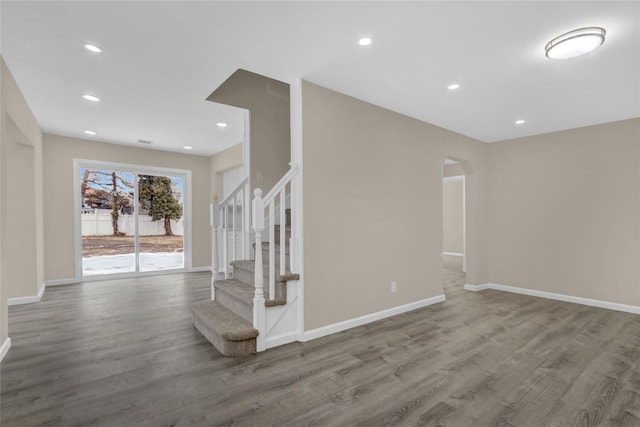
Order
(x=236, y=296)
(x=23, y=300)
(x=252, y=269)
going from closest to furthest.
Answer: (x=236, y=296) < (x=252, y=269) < (x=23, y=300)

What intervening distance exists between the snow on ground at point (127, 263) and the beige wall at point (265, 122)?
4.13m

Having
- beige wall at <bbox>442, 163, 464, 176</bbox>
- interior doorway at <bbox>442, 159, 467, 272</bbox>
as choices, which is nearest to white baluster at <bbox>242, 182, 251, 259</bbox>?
beige wall at <bbox>442, 163, 464, 176</bbox>

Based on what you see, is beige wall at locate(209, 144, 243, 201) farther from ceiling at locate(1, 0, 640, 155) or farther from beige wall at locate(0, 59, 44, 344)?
beige wall at locate(0, 59, 44, 344)

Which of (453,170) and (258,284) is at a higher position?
(453,170)

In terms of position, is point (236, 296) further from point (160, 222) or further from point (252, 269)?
point (160, 222)

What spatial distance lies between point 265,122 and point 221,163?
3082mm

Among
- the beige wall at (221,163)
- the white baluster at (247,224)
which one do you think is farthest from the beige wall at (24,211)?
the white baluster at (247,224)

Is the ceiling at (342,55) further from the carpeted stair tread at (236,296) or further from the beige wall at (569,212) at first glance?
the carpeted stair tread at (236,296)

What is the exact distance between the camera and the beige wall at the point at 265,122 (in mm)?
3865

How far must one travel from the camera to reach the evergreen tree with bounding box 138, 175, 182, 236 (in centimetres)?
661

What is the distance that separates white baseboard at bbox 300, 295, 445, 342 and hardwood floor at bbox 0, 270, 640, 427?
0.26 ft

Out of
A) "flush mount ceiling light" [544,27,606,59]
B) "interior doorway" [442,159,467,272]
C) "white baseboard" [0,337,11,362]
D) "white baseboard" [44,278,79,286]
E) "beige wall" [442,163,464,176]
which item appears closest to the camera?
"flush mount ceiling light" [544,27,606,59]

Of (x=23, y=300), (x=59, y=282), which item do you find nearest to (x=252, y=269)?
(x=23, y=300)

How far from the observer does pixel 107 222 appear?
6.17 m
